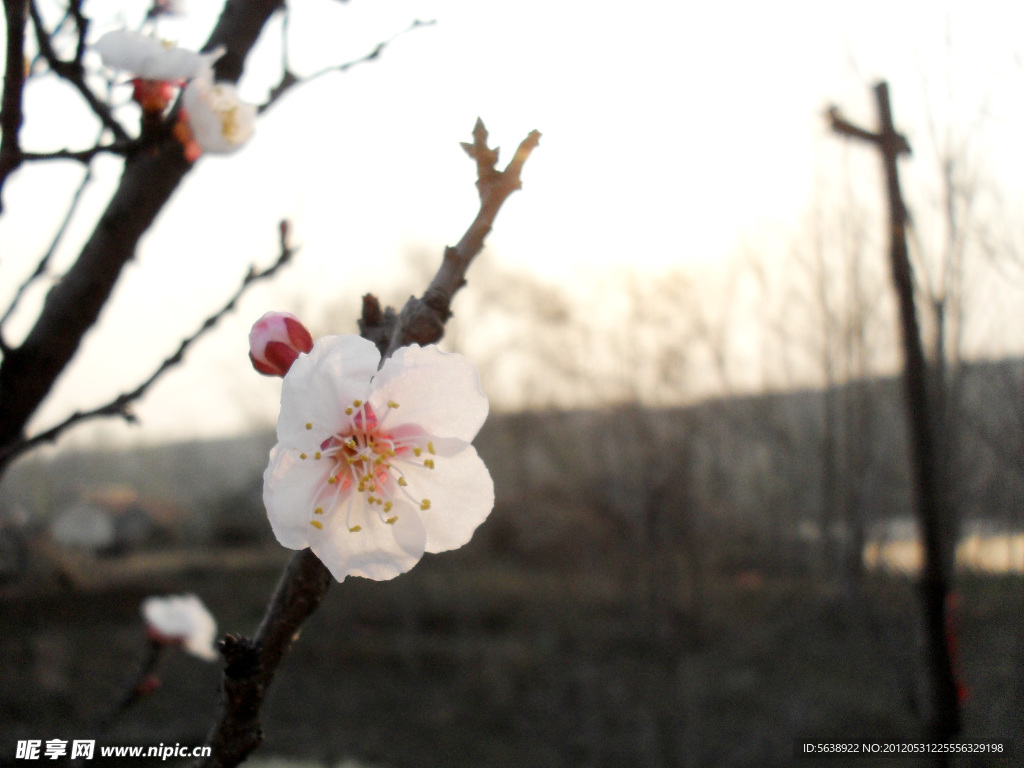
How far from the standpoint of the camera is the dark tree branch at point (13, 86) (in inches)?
31.6

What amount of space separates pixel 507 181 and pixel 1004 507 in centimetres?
326

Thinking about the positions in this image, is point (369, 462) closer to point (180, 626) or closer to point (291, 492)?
point (291, 492)

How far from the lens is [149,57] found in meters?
1.18

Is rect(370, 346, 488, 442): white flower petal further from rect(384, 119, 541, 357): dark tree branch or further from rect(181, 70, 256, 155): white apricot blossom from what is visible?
rect(181, 70, 256, 155): white apricot blossom

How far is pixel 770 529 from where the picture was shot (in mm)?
10156

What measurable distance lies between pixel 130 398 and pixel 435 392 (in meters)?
0.57

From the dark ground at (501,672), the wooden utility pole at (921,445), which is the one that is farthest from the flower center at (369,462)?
the dark ground at (501,672)

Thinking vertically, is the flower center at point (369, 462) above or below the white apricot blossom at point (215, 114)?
below

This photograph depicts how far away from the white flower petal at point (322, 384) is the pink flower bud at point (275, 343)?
9cm

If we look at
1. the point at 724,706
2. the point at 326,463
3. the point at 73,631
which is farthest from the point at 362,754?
the point at 326,463

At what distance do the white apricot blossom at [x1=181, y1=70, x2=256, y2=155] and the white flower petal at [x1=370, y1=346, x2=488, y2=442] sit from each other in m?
0.66

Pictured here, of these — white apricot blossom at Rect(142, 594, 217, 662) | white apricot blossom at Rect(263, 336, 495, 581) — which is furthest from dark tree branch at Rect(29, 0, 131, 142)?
white apricot blossom at Rect(142, 594, 217, 662)

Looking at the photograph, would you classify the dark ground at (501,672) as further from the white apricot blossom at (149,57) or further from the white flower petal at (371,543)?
the white apricot blossom at (149,57)

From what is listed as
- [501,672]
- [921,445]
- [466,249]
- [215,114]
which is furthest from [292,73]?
[501,672]
